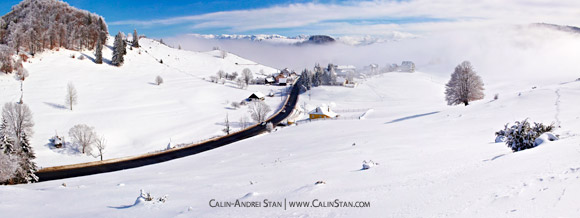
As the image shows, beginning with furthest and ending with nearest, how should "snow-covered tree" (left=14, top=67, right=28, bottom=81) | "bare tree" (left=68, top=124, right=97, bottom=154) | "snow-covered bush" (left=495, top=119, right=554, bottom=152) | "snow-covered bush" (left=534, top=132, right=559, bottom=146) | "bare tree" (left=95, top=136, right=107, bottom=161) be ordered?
"snow-covered tree" (left=14, top=67, right=28, bottom=81)
"bare tree" (left=68, top=124, right=97, bottom=154)
"bare tree" (left=95, top=136, right=107, bottom=161)
"snow-covered bush" (left=495, top=119, right=554, bottom=152)
"snow-covered bush" (left=534, top=132, right=559, bottom=146)

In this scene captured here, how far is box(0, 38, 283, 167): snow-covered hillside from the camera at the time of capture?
5041 cm

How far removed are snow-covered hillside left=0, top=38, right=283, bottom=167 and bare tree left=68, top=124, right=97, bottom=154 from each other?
148 centimetres

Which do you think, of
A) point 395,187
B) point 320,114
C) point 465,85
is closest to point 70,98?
point 320,114

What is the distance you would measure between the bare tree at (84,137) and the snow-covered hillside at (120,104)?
148 cm

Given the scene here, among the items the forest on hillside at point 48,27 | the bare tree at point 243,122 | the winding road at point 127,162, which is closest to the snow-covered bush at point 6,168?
the winding road at point 127,162

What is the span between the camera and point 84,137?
45.9 metres

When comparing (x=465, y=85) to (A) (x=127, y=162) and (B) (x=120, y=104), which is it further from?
(B) (x=120, y=104)

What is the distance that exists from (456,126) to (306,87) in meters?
89.2

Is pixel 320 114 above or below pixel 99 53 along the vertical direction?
below

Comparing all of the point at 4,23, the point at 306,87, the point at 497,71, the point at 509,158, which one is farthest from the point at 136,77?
the point at 497,71

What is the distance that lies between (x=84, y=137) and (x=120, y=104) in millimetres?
20710

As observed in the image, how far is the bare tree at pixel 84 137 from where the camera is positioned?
151 ft

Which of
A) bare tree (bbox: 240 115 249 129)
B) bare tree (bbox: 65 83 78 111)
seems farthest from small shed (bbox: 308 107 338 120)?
bare tree (bbox: 65 83 78 111)

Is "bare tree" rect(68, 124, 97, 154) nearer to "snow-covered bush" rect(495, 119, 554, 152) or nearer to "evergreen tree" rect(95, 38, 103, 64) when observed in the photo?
"evergreen tree" rect(95, 38, 103, 64)
